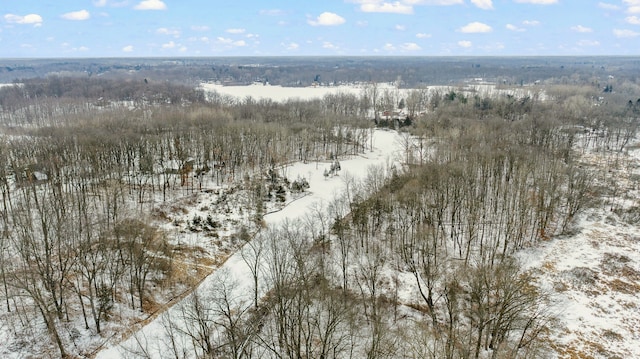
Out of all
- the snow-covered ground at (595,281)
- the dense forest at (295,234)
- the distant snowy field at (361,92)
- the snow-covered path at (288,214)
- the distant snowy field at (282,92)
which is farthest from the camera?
the distant snowy field at (282,92)

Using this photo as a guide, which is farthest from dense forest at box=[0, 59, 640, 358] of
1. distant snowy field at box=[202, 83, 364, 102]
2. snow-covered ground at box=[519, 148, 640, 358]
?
distant snowy field at box=[202, 83, 364, 102]

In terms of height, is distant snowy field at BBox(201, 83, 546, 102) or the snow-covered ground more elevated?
distant snowy field at BBox(201, 83, 546, 102)

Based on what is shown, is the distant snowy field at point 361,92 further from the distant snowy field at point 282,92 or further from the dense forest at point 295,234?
the dense forest at point 295,234

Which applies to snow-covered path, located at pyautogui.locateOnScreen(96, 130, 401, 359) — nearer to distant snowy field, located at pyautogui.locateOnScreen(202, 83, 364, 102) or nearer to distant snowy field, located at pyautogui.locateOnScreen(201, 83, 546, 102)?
distant snowy field, located at pyautogui.locateOnScreen(201, 83, 546, 102)

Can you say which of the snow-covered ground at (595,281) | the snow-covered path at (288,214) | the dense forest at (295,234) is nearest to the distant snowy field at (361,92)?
the dense forest at (295,234)

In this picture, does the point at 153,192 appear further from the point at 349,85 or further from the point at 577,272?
the point at 349,85

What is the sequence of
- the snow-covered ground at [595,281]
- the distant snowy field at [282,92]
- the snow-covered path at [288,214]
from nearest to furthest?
the snow-covered path at [288,214] < the snow-covered ground at [595,281] < the distant snowy field at [282,92]

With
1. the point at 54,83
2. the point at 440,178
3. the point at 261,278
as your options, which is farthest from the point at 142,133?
the point at 54,83

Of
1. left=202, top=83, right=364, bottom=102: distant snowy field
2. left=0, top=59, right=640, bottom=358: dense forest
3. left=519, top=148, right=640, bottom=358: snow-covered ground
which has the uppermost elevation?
left=202, top=83, right=364, bottom=102: distant snowy field
